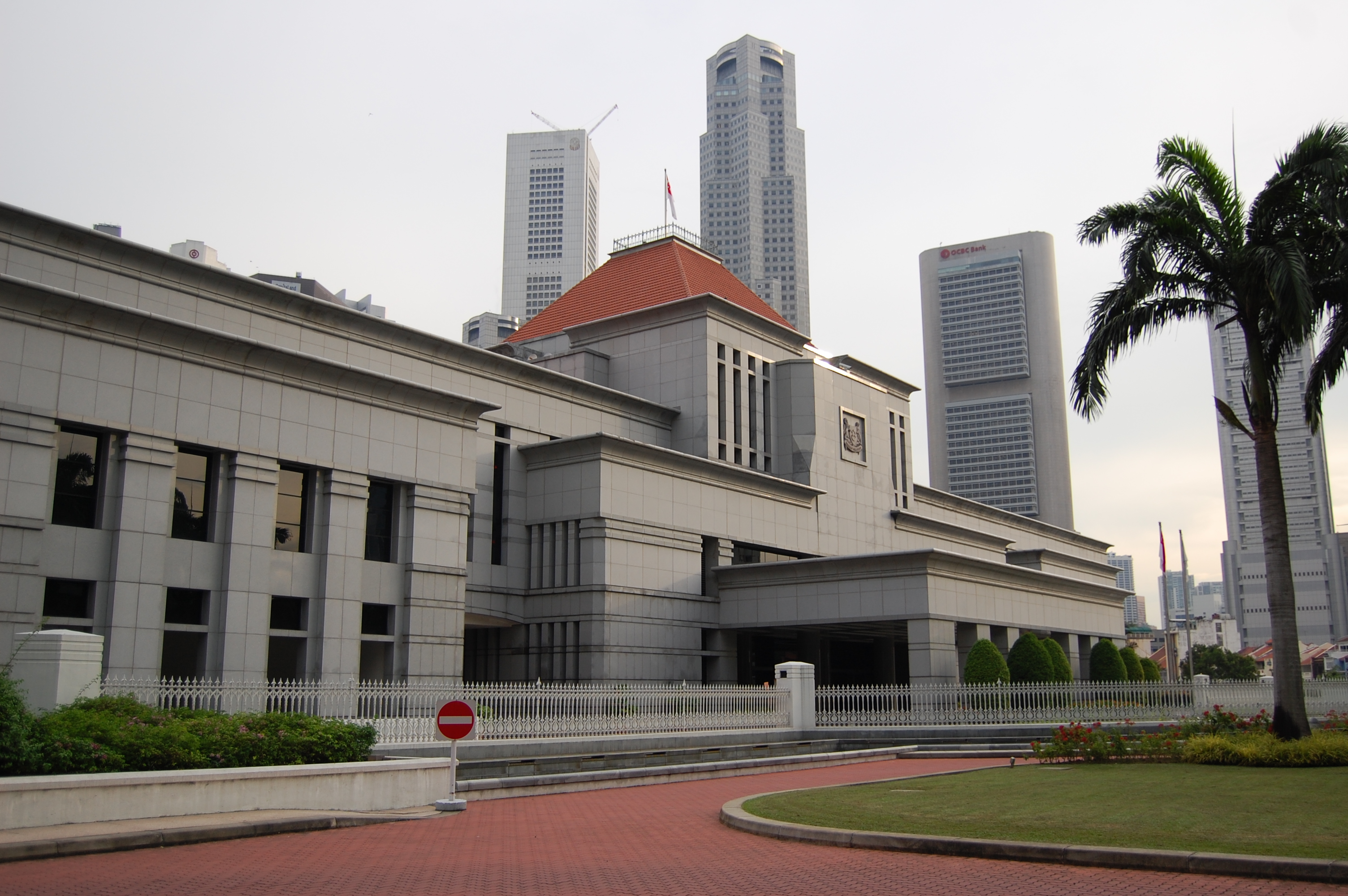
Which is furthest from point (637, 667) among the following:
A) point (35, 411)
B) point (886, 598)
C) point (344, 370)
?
point (35, 411)

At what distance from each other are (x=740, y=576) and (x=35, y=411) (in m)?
24.0

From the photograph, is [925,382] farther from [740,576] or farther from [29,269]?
[29,269]

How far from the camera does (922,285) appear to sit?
19912cm

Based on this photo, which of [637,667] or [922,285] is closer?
[637,667]

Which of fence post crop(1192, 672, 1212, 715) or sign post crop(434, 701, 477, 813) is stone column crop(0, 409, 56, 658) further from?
fence post crop(1192, 672, 1212, 715)

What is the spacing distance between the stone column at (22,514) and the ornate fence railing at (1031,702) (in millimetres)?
19740

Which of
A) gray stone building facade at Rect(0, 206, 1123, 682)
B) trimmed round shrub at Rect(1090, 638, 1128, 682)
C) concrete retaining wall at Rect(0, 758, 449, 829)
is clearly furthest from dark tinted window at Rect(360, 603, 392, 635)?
trimmed round shrub at Rect(1090, 638, 1128, 682)

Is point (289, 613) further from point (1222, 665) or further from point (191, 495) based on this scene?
point (1222, 665)

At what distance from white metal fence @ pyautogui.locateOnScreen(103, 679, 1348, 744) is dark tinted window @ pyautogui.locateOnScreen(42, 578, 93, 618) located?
241cm

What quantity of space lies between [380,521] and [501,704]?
32.0ft

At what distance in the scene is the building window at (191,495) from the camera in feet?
90.2

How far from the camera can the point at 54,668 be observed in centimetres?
1773

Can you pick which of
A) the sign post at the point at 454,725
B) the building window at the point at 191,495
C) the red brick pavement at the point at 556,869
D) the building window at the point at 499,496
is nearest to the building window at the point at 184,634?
the building window at the point at 191,495

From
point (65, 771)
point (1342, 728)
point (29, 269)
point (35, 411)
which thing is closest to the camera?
point (65, 771)
